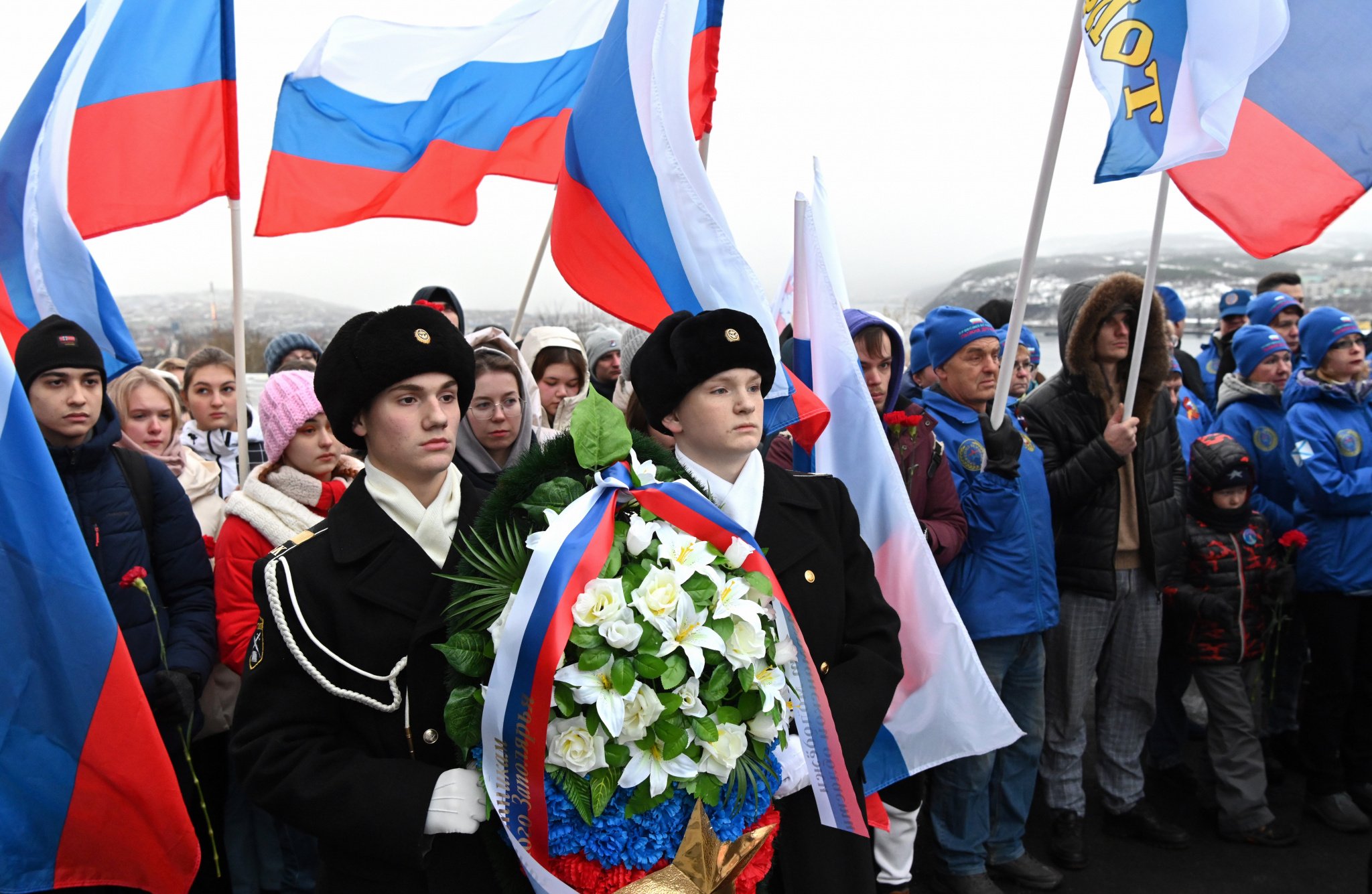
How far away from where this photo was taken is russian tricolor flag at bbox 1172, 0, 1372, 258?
3207mm

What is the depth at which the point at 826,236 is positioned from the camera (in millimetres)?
4027

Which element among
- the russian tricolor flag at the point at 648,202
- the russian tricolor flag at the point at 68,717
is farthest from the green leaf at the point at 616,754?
the russian tricolor flag at the point at 648,202

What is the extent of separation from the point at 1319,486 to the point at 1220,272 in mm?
6638

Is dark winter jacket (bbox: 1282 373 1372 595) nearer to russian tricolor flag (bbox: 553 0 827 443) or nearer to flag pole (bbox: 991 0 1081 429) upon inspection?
flag pole (bbox: 991 0 1081 429)

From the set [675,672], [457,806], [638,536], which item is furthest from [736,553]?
[457,806]

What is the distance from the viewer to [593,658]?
1.62 meters

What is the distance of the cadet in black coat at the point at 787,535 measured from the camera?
7.44 ft

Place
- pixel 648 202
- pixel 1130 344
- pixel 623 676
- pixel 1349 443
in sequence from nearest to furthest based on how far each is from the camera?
pixel 623 676 → pixel 648 202 → pixel 1130 344 → pixel 1349 443

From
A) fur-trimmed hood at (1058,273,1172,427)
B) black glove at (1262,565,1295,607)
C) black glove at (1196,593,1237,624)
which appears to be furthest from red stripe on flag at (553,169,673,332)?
black glove at (1262,565,1295,607)

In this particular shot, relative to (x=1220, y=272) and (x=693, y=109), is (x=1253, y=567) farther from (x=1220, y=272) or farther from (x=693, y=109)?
(x=1220, y=272)

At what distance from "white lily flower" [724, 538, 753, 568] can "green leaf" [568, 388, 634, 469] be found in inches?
10.8

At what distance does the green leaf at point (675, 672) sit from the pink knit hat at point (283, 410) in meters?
2.04

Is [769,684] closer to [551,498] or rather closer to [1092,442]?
[551,498]

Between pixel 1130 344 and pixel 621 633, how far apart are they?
3384mm
